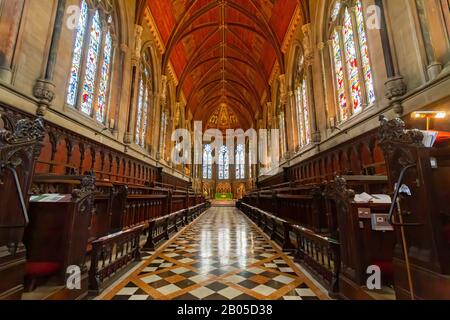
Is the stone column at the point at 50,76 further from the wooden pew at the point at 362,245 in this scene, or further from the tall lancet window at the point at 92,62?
the wooden pew at the point at 362,245

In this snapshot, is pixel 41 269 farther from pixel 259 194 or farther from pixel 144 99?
pixel 144 99

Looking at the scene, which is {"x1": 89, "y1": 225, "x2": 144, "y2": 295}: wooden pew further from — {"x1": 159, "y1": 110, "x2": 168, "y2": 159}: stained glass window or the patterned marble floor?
{"x1": 159, "y1": 110, "x2": 168, "y2": 159}: stained glass window

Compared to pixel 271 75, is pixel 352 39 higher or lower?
lower

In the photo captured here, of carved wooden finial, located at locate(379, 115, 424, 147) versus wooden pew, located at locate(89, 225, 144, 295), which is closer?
carved wooden finial, located at locate(379, 115, 424, 147)

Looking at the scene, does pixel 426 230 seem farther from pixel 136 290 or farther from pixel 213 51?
pixel 213 51

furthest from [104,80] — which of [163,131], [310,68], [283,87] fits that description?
[283,87]

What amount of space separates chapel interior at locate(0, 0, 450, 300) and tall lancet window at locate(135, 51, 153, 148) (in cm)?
14

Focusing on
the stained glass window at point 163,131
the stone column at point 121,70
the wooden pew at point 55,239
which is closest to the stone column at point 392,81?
the wooden pew at point 55,239

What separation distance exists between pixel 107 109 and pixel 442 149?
9335 mm

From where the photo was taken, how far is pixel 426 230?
1.72 m

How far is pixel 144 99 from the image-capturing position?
38.1ft

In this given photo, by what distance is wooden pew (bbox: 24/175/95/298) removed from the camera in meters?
2.10

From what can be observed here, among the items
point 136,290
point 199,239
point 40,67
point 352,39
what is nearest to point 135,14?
point 40,67

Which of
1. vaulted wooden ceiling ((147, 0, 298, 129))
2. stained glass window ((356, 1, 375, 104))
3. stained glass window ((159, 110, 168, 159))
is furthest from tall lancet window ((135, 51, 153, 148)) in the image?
stained glass window ((356, 1, 375, 104))
